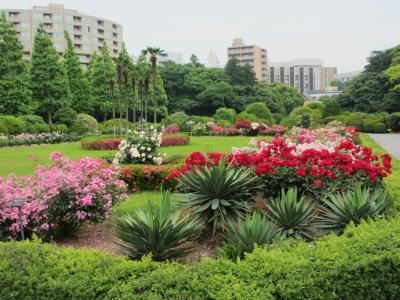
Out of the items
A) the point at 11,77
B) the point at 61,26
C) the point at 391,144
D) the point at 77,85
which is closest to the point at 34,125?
the point at 11,77

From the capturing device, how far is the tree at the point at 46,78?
113 ft

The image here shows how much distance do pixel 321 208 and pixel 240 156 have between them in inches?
56.0

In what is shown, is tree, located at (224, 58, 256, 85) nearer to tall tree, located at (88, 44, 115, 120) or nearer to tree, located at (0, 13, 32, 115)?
tall tree, located at (88, 44, 115, 120)

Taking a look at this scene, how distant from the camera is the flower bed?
2297cm

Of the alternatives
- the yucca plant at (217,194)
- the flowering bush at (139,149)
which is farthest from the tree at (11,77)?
the yucca plant at (217,194)

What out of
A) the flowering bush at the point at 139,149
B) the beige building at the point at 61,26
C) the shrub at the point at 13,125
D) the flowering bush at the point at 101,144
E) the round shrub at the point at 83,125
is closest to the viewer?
the flowering bush at the point at 139,149

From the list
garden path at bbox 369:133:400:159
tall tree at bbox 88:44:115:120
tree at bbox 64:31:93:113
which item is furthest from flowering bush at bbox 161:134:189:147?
tall tree at bbox 88:44:115:120

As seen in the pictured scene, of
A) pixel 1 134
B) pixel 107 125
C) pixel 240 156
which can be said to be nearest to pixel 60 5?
pixel 107 125

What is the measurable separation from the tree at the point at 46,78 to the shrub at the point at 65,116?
68 centimetres

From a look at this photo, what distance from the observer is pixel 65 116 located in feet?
112

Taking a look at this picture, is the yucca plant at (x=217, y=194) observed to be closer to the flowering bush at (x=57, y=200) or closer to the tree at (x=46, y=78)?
the flowering bush at (x=57, y=200)

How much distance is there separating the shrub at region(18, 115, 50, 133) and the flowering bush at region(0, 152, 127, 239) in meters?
23.3

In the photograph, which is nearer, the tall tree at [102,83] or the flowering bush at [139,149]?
the flowering bush at [139,149]

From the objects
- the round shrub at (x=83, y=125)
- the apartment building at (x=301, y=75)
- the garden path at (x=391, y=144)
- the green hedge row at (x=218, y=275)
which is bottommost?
the garden path at (x=391, y=144)
